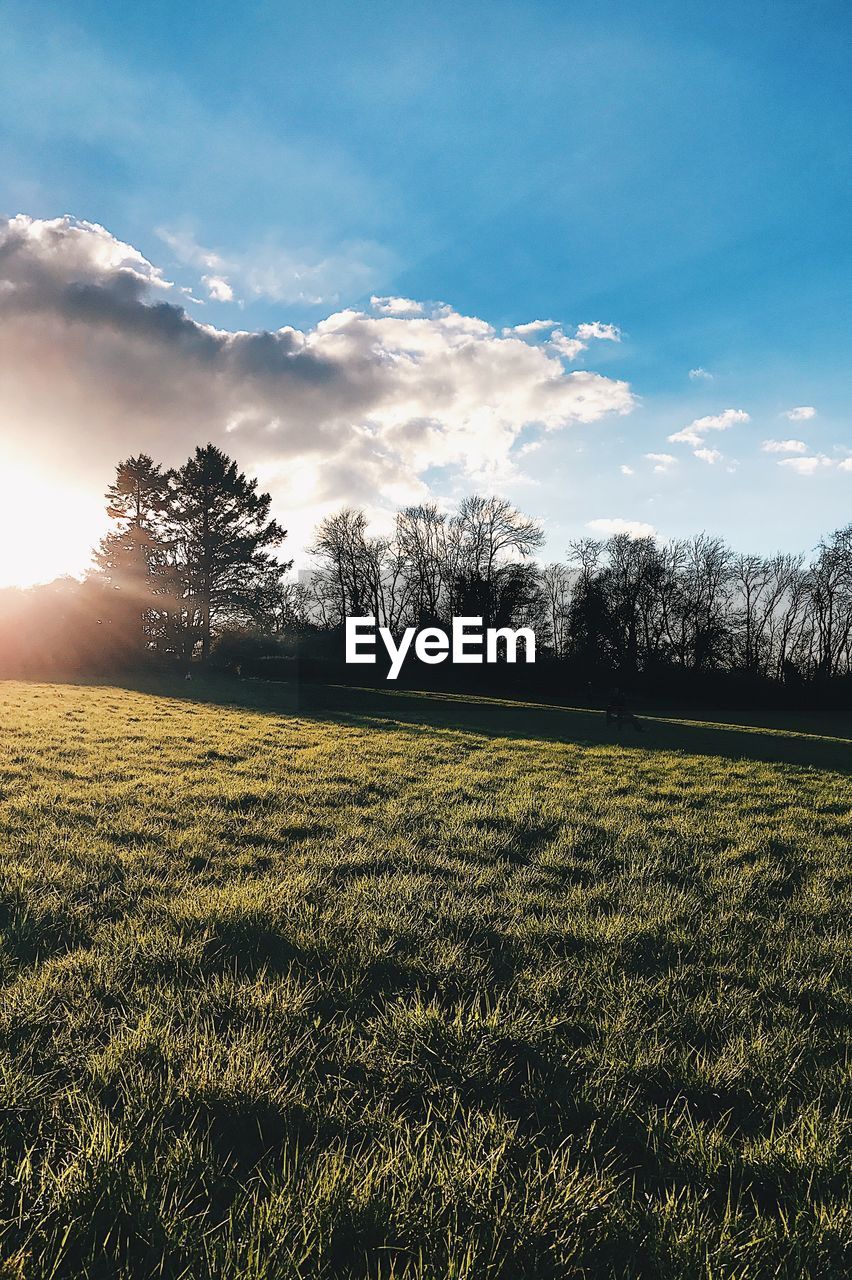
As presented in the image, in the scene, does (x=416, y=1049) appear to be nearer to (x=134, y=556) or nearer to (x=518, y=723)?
(x=518, y=723)

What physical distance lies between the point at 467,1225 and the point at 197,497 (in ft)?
149

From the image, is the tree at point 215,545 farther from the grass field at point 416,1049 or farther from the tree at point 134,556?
the grass field at point 416,1049

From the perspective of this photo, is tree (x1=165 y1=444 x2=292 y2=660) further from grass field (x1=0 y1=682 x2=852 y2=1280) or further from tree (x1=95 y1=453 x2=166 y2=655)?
grass field (x1=0 y1=682 x2=852 y2=1280)

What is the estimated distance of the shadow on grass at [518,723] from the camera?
15352 mm

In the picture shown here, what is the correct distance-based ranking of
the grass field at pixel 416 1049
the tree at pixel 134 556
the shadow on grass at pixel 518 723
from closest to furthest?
1. the grass field at pixel 416 1049
2. the shadow on grass at pixel 518 723
3. the tree at pixel 134 556

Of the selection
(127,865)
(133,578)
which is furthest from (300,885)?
(133,578)

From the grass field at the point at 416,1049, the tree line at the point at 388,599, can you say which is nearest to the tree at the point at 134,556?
the tree line at the point at 388,599

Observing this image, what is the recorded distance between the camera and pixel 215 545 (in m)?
41.3

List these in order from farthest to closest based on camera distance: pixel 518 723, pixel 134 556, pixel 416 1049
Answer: pixel 134 556 < pixel 518 723 < pixel 416 1049

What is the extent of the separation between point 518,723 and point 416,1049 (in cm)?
1772

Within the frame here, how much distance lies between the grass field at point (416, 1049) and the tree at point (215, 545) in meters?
35.5

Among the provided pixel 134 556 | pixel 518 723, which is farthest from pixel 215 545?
pixel 518 723

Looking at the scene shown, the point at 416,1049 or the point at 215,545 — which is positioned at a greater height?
the point at 215,545

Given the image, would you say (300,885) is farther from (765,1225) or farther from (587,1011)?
(765,1225)
